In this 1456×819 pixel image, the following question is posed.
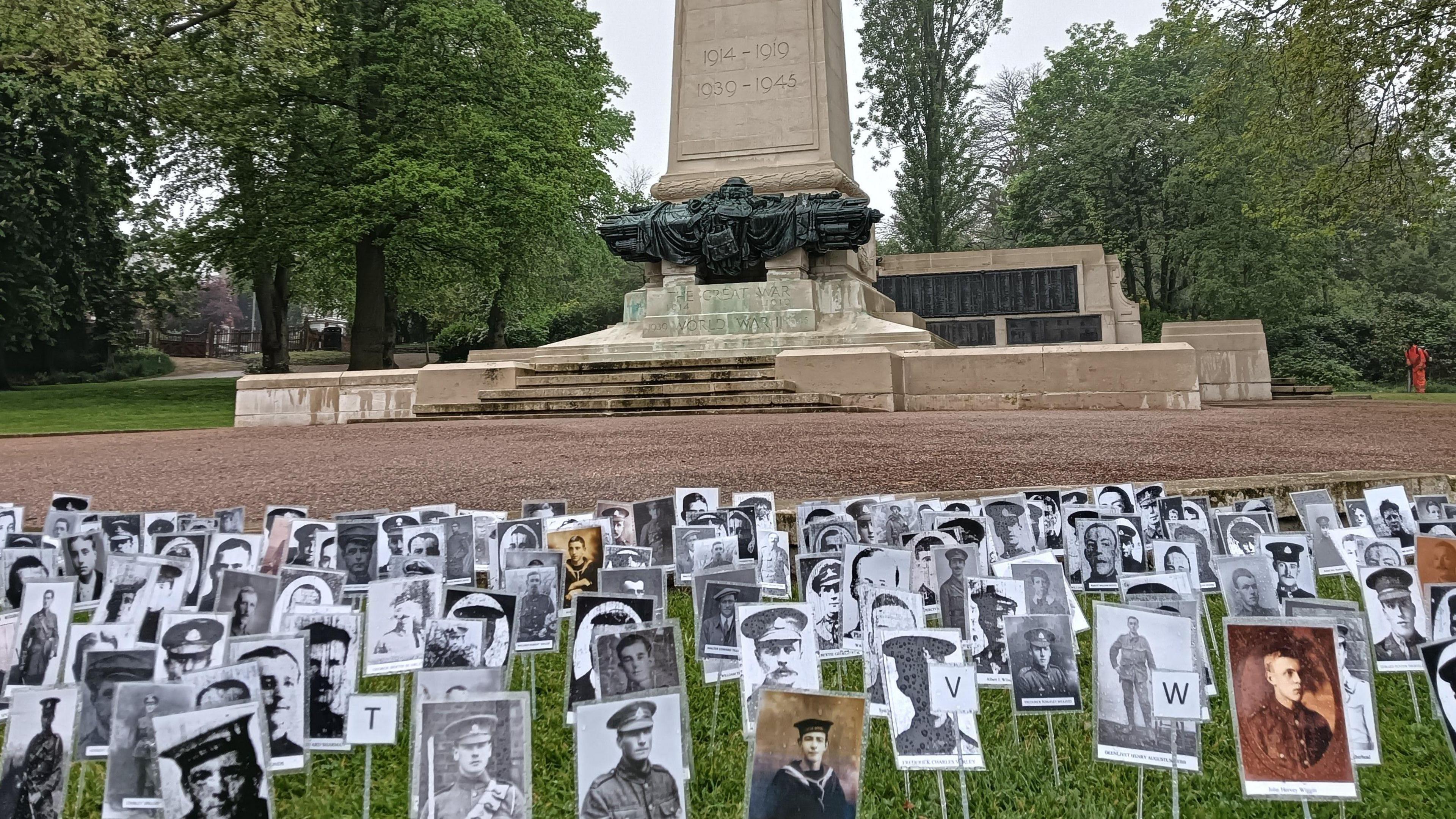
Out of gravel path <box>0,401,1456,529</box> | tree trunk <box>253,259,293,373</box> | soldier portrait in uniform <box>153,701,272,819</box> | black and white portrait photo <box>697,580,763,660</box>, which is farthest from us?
tree trunk <box>253,259,293,373</box>

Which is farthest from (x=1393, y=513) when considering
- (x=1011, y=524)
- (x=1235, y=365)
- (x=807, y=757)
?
(x=1235, y=365)

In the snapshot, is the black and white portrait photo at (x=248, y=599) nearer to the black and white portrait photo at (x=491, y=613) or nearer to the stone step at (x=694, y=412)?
the black and white portrait photo at (x=491, y=613)

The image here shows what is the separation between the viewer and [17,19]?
16.4 meters

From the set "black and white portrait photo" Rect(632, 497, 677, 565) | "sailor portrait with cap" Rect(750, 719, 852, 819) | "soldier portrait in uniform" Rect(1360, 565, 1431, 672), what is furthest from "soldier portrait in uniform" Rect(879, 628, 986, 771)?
"black and white portrait photo" Rect(632, 497, 677, 565)

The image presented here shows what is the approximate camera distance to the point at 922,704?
1.98 meters

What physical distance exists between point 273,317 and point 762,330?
63.1 ft

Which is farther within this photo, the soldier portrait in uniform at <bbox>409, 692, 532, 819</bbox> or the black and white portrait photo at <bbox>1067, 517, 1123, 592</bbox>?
the black and white portrait photo at <bbox>1067, 517, 1123, 592</bbox>

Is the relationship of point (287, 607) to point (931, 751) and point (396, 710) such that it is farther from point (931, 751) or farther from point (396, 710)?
point (931, 751)

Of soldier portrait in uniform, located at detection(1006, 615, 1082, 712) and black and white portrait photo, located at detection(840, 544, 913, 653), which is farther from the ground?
black and white portrait photo, located at detection(840, 544, 913, 653)

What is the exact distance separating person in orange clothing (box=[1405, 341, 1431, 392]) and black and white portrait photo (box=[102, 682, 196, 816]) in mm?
33841

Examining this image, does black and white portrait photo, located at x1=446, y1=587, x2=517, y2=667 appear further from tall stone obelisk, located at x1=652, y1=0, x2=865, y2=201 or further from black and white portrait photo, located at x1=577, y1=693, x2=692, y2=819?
tall stone obelisk, located at x1=652, y1=0, x2=865, y2=201

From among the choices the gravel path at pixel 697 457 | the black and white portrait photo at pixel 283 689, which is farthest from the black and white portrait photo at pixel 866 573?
the gravel path at pixel 697 457

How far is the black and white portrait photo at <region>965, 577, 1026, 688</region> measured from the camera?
2422mm

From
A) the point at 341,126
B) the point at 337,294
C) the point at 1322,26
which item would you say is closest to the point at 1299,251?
the point at 1322,26
